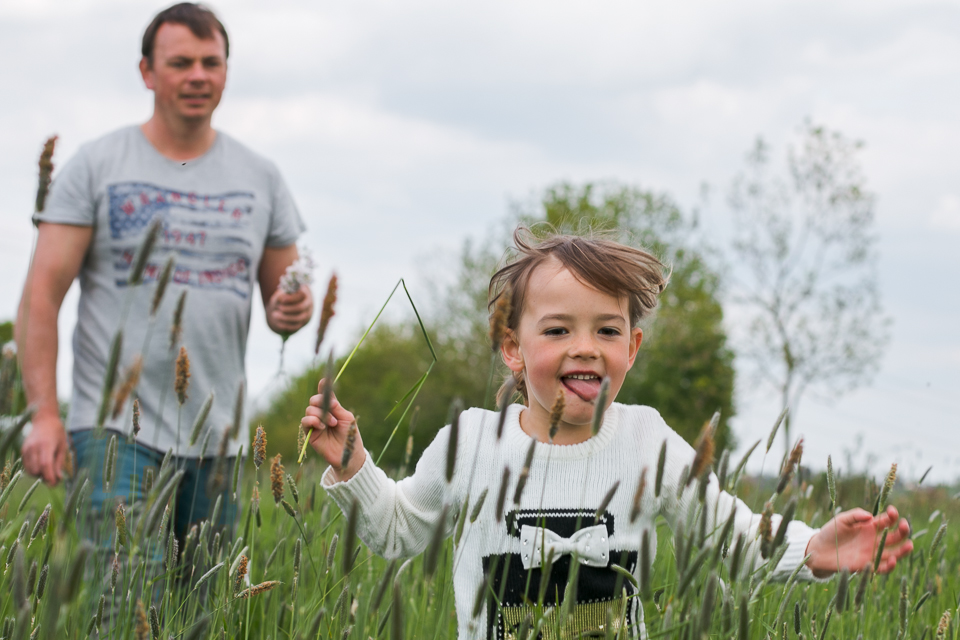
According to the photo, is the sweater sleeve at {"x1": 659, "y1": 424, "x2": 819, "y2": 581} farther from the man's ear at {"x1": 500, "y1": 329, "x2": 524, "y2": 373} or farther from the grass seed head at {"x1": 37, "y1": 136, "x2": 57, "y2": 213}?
the grass seed head at {"x1": 37, "y1": 136, "x2": 57, "y2": 213}

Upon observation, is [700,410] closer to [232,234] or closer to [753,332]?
[753,332]

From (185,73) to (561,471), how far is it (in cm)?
273

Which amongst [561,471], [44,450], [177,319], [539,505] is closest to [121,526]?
[177,319]

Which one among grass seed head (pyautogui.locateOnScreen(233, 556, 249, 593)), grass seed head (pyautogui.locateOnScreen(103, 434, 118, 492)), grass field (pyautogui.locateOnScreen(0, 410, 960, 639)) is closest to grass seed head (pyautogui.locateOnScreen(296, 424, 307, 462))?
grass field (pyautogui.locateOnScreen(0, 410, 960, 639))

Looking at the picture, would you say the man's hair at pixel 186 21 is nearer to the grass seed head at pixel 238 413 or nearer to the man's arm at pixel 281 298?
the man's arm at pixel 281 298

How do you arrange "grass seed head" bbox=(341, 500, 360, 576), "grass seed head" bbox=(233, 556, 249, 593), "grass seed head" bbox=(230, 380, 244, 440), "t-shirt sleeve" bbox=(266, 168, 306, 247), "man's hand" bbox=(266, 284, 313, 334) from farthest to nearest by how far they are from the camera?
"t-shirt sleeve" bbox=(266, 168, 306, 247)
"man's hand" bbox=(266, 284, 313, 334)
"grass seed head" bbox=(233, 556, 249, 593)
"grass seed head" bbox=(230, 380, 244, 440)
"grass seed head" bbox=(341, 500, 360, 576)

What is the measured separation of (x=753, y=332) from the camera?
32.4 m

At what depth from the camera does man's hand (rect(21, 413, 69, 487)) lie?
3.62 meters

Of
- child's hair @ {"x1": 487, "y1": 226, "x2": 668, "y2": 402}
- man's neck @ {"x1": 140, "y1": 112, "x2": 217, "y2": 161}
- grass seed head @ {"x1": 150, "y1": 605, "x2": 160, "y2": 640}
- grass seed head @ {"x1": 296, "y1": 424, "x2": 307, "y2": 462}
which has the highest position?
man's neck @ {"x1": 140, "y1": 112, "x2": 217, "y2": 161}

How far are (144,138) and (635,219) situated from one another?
116 feet

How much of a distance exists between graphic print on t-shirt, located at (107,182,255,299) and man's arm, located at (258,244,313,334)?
12.4 inches

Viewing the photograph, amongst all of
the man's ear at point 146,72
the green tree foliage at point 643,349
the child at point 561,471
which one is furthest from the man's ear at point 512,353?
the green tree foliage at point 643,349

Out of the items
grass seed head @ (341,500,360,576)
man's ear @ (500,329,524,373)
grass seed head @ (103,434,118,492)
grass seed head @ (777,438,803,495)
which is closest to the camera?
grass seed head @ (341,500,360,576)

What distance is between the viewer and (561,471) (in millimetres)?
2762
